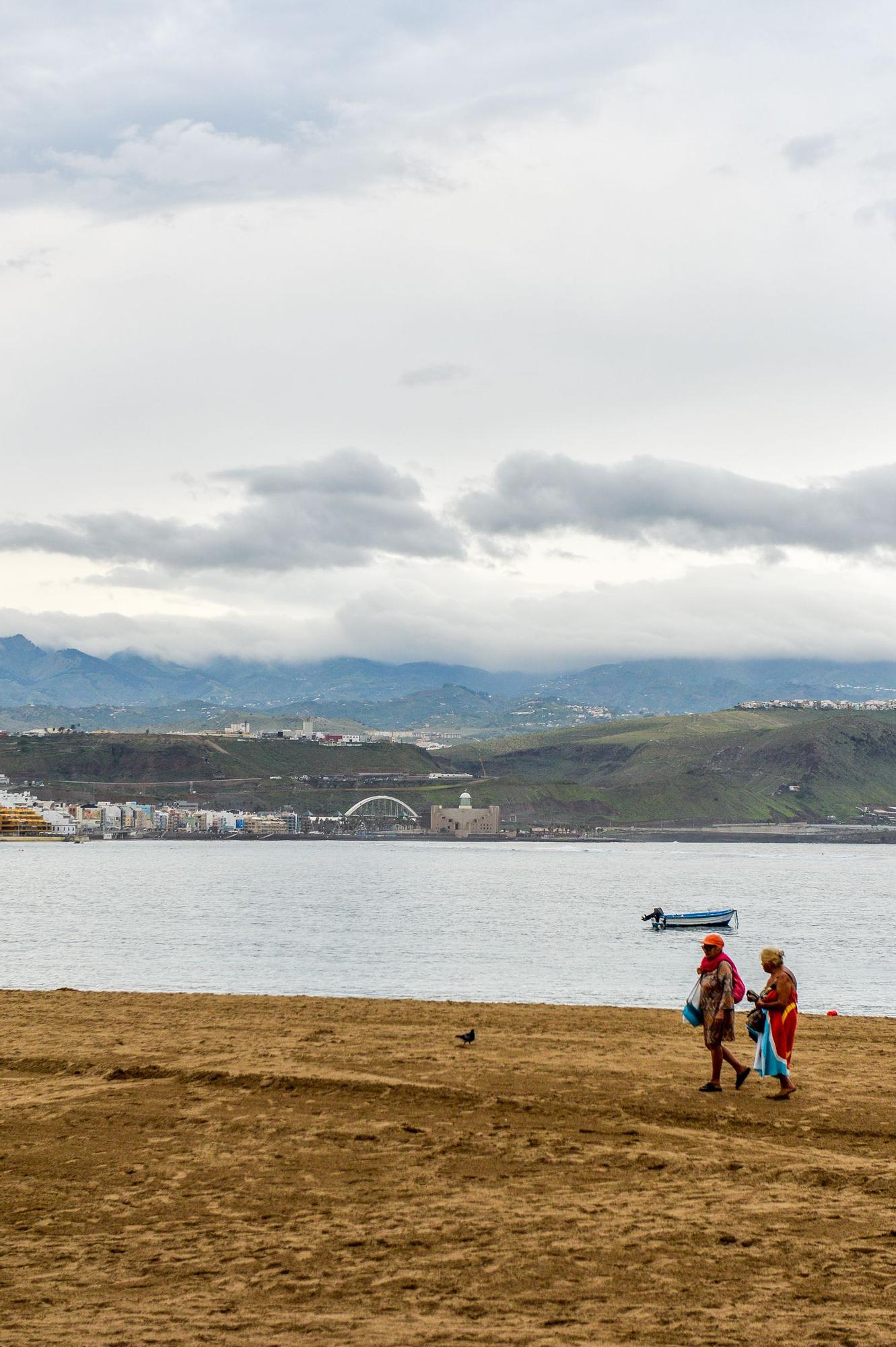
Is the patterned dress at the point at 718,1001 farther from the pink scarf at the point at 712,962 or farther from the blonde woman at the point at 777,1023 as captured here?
the blonde woman at the point at 777,1023

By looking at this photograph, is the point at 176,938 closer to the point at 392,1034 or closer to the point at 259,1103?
the point at 392,1034

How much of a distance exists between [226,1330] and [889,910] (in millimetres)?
85261

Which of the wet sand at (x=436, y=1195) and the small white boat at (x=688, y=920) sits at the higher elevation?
the wet sand at (x=436, y=1195)

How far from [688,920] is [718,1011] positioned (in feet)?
202

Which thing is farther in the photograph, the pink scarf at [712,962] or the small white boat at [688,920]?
the small white boat at [688,920]

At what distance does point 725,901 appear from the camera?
99562 mm

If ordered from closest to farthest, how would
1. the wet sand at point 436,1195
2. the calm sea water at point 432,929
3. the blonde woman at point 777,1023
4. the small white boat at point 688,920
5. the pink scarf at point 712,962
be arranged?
the wet sand at point 436,1195
the blonde woman at point 777,1023
the pink scarf at point 712,962
the calm sea water at point 432,929
the small white boat at point 688,920

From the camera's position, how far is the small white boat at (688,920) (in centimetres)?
7419

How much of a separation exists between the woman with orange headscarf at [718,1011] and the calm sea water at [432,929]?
23.5 metres

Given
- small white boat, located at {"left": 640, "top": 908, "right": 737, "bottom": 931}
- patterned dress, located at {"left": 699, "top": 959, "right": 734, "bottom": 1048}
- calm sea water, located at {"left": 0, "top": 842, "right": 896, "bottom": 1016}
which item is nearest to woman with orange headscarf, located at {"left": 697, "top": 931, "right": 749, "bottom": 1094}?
patterned dress, located at {"left": 699, "top": 959, "right": 734, "bottom": 1048}

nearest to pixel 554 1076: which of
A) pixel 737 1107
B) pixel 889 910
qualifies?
pixel 737 1107

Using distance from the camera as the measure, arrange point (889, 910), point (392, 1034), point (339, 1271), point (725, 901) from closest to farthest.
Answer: point (339, 1271) < point (392, 1034) < point (889, 910) < point (725, 901)

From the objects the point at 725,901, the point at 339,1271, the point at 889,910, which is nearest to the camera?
the point at 339,1271

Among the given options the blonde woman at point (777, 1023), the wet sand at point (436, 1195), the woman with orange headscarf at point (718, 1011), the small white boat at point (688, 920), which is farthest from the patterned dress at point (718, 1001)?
the small white boat at point (688, 920)
